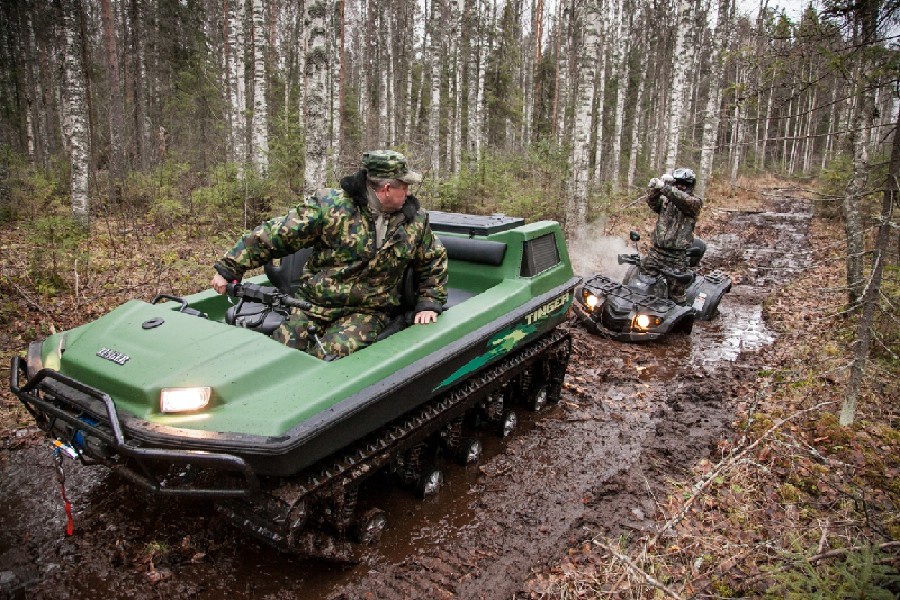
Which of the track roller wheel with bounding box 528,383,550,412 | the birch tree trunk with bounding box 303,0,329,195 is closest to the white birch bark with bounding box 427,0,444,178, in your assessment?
the birch tree trunk with bounding box 303,0,329,195

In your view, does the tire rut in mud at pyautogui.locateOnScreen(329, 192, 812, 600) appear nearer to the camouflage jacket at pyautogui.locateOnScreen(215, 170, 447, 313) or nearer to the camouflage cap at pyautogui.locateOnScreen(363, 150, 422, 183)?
the camouflage jacket at pyautogui.locateOnScreen(215, 170, 447, 313)

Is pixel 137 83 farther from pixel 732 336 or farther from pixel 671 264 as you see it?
pixel 732 336

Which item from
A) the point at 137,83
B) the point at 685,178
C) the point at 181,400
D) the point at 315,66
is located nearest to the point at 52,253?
the point at 315,66

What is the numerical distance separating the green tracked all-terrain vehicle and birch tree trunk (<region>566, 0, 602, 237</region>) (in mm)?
7814

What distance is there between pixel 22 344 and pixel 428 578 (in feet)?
15.7

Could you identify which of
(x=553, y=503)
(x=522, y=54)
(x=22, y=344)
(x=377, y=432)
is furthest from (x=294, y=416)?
(x=522, y=54)

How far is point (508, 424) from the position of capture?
505 cm

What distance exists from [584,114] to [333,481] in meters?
9.92

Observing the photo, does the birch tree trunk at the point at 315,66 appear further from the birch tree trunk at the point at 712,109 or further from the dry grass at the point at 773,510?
the birch tree trunk at the point at 712,109

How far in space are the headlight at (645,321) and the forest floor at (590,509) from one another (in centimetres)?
73

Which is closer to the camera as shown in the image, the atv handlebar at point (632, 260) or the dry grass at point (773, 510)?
the dry grass at point (773, 510)

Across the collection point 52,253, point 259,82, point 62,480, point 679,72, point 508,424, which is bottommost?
point 508,424

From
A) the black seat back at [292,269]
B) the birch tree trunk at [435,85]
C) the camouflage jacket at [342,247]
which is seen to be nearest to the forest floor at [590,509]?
the camouflage jacket at [342,247]

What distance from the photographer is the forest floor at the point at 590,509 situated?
Answer: 10.0 feet
